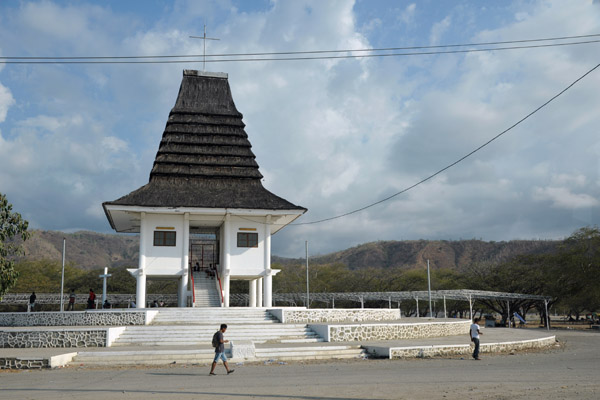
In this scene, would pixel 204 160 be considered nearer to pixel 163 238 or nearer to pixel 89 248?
→ pixel 163 238

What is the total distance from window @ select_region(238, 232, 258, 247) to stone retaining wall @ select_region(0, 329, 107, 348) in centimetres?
1010

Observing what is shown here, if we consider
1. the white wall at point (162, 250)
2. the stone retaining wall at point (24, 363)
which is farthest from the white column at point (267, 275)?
the stone retaining wall at point (24, 363)

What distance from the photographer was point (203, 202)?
25.4m

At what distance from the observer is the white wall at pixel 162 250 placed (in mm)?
24906

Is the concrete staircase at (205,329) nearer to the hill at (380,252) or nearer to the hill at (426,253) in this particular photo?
the hill at (380,252)

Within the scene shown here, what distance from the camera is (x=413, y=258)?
143 metres

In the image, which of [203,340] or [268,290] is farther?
[268,290]

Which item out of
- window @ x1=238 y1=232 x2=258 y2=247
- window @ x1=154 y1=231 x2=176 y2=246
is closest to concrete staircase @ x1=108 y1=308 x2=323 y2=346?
window @ x1=154 y1=231 x2=176 y2=246

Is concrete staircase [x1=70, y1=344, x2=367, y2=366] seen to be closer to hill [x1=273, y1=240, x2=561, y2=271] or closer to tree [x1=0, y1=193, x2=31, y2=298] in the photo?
tree [x1=0, y1=193, x2=31, y2=298]

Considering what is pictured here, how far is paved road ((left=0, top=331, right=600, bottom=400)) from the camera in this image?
30.9 ft

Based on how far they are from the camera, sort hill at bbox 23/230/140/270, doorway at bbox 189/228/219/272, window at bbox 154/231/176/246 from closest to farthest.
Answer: window at bbox 154/231/176/246
doorway at bbox 189/228/219/272
hill at bbox 23/230/140/270

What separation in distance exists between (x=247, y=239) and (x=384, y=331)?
9572 mm

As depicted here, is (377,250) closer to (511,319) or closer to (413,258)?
(413,258)

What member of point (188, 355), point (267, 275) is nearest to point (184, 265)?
point (267, 275)
